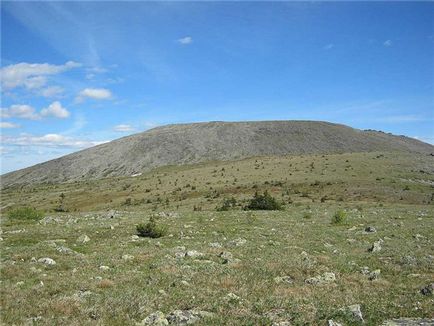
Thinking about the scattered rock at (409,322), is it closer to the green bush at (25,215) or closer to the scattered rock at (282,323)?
the scattered rock at (282,323)

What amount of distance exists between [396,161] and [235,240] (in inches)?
3225

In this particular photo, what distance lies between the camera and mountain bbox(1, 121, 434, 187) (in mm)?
155250

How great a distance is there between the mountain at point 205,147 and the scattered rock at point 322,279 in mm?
133669

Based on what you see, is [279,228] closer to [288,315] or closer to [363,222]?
[363,222]

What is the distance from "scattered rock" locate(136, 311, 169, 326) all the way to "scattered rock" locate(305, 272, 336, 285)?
259 inches

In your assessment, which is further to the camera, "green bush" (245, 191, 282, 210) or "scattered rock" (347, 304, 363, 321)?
"green bush" (245, 191, 282, 210)

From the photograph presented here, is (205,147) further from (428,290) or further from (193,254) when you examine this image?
(428,290)

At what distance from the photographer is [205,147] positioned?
542ft

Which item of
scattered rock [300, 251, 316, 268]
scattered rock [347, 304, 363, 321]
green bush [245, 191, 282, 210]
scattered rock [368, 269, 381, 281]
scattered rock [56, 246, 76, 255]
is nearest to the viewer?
scattered rock [347, 304, 363, 321]

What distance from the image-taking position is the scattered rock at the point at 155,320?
421 inches

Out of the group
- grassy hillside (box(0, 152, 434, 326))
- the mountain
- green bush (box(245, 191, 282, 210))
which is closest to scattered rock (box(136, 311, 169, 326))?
grassy hillside (box(0, 152, 434, 326))

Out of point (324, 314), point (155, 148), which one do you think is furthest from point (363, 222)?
point (155, 148)

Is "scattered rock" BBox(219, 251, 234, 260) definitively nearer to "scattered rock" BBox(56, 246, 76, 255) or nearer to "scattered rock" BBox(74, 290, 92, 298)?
"scattered rock" BBox(56, 246, 76, 255)

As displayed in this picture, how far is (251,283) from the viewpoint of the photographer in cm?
1511
